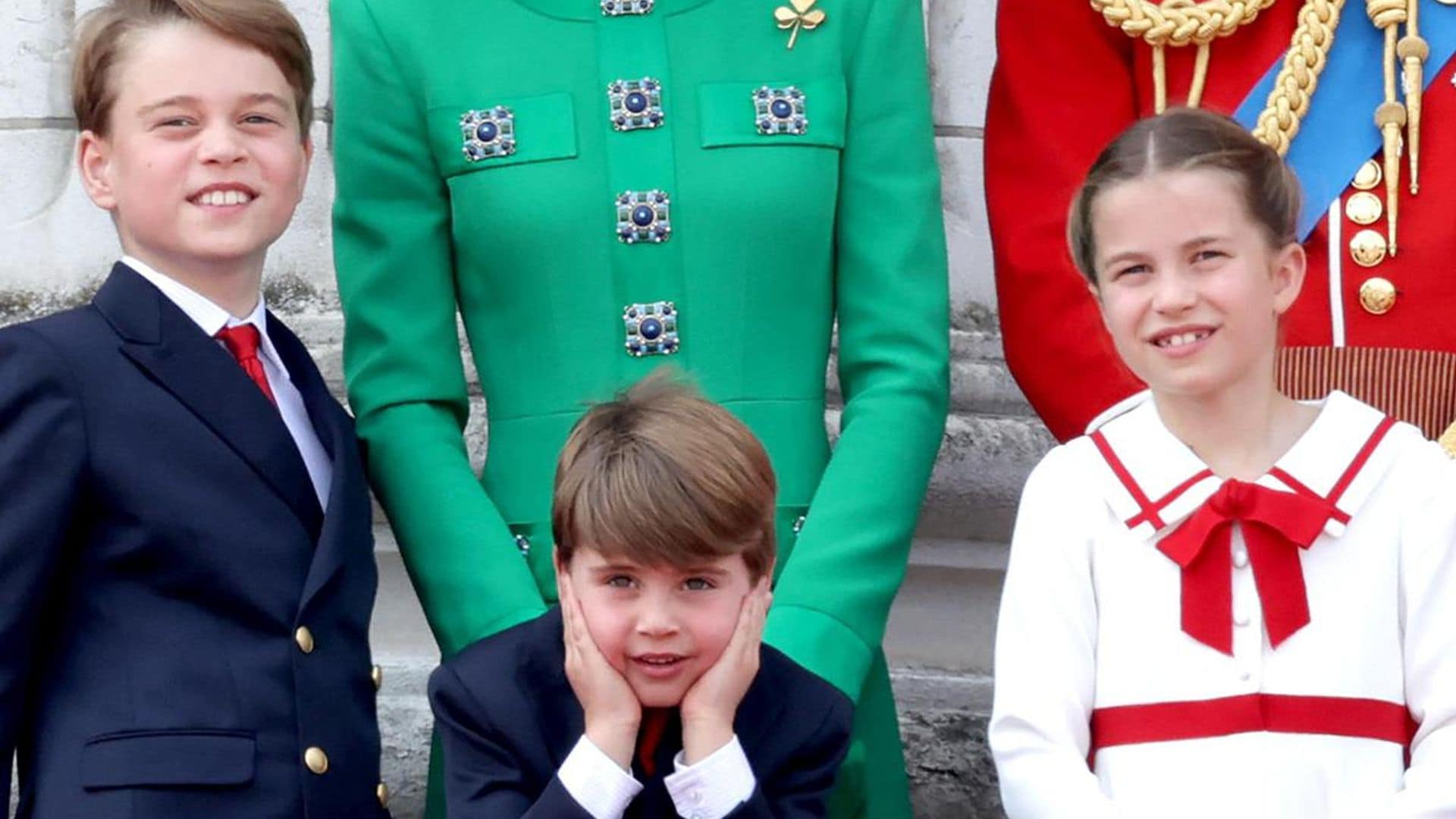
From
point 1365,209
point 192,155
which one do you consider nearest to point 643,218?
point 192,155

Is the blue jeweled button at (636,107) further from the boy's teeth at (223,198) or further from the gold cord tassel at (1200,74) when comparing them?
the gold cord tassel at (1200,74)

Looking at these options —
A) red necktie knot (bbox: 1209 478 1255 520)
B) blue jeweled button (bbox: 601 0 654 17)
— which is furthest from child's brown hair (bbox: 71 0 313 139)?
red necktie knot (bbox: 1209 478 1255 520)

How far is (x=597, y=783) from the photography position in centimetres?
308

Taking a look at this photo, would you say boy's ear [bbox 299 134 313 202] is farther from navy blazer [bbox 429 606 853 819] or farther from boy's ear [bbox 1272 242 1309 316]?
boy's ear [bbox 1272 242 1309 316]

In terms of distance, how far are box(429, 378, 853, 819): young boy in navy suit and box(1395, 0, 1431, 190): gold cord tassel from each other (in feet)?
2.95

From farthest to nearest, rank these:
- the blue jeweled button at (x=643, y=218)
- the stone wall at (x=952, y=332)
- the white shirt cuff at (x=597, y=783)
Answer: the stone wall at (x=952, y=332) < the blue jeweled button at (x=643, y=218) < the white shirt cuff at (x=597, y=783)

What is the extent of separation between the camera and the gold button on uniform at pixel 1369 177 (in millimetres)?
3498

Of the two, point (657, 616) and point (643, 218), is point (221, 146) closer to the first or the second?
point (643, 218)

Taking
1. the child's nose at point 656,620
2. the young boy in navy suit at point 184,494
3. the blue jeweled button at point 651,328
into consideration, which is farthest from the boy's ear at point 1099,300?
the young boy in navy suit at point 184,494

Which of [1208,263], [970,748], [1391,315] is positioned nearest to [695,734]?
[1208,263]

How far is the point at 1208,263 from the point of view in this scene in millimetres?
3275

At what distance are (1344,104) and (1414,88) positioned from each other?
0.09m

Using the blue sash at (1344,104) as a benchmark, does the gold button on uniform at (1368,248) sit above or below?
below

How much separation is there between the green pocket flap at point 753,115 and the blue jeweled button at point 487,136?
238 mm
